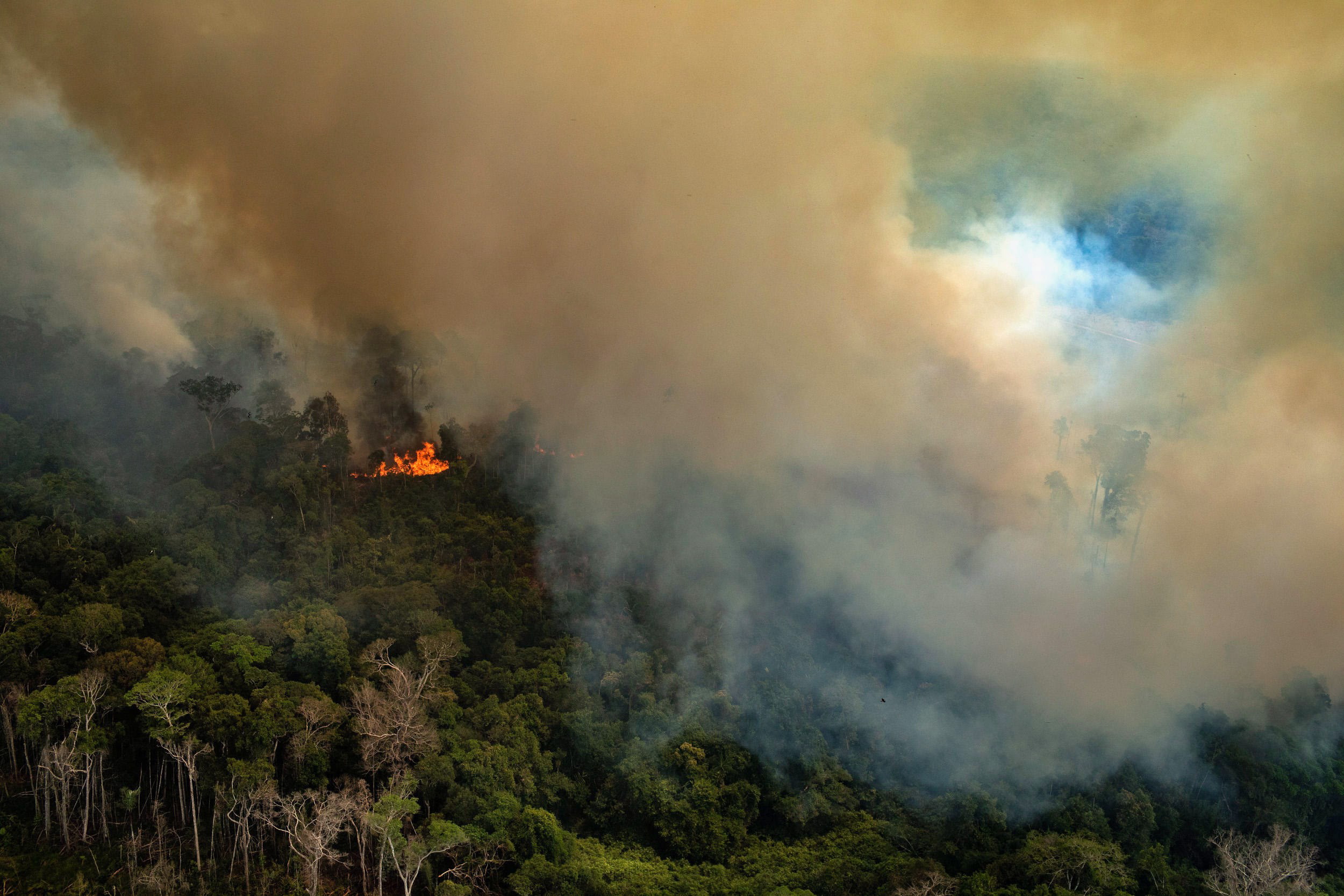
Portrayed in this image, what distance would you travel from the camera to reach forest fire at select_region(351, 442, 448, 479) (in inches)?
1437

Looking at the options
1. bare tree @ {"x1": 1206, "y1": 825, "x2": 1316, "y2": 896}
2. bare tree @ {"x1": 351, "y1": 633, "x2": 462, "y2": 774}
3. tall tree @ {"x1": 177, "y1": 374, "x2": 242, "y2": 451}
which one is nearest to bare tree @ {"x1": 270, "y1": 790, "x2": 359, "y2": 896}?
bare tree @ {"x1": 351, "y1": 633, "x2": 462, "y2": 774}

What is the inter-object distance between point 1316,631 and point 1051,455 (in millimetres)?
9560

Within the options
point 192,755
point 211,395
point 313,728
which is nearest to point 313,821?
point 313,728

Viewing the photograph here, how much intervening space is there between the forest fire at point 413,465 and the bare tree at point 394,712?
47.4ft

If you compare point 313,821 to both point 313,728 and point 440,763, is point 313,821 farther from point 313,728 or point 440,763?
point 440,763

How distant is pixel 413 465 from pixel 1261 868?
32009mm

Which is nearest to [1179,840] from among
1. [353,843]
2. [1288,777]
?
[1288,777]

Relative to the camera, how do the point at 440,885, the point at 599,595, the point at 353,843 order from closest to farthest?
the point at 440,885 < the point at 353,843 < the point at 599,595

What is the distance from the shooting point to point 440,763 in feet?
66.1

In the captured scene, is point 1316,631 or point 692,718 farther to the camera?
point 1316,631

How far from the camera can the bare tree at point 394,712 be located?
2003 centimetres

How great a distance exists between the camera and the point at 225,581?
26438 millimetres

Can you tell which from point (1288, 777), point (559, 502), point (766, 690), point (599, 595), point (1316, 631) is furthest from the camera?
point (559, 502)

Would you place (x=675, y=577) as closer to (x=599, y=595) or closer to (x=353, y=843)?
(x=599, y=595)
